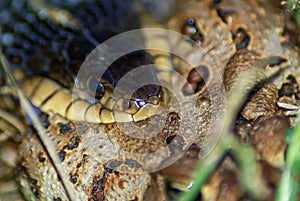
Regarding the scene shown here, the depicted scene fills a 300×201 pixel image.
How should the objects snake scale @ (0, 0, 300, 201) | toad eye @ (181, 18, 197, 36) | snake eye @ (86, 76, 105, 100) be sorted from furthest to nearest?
toad eye @ (181, 18, 197, 36), snake eye @ (86, 76, 105, 100), snake scale @ (0, 0, 300, 201)

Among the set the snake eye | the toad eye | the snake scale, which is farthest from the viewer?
the toad eye

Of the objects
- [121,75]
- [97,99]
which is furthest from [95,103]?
[121,75]

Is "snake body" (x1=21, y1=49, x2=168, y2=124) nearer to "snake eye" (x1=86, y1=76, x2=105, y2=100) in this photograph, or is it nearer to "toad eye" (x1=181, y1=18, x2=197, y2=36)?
"snake eye" (x1=86, y1=76, x2=105, y2=100)

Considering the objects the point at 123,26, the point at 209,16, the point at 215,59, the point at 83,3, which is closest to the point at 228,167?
the point at 215,59

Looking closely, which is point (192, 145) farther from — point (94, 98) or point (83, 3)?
point (83, 3)

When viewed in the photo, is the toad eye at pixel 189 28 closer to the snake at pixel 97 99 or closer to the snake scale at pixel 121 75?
the snake scale at pixel 121 75

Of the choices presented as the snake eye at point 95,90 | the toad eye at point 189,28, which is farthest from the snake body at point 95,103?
the toad eye at point 189,28

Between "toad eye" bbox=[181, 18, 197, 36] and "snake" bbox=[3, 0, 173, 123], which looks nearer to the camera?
"snake" bbox=[3, 0, 173, 123]

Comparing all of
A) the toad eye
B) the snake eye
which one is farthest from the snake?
the toad eye
